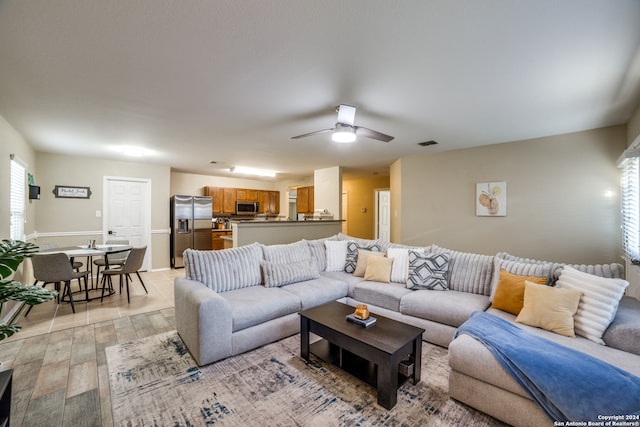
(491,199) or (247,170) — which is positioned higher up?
(247,170)

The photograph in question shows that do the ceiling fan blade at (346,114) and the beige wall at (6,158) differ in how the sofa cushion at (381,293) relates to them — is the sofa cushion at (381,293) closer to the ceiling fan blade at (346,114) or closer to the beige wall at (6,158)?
the ceiling fan blade at (346,114)

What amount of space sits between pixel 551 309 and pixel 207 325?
9.04ft

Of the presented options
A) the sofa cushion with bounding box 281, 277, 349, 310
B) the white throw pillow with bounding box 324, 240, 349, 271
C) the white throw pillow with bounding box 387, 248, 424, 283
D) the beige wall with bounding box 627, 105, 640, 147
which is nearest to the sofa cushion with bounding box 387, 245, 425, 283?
the white throw pillow with bounding box 387, 248, 424, 283

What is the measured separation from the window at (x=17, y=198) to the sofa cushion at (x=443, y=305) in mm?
4916

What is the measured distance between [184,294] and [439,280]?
2704 millimetres

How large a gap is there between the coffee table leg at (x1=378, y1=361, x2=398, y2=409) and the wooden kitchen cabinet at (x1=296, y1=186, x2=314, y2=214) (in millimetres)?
5945

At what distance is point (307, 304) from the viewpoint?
9.80 ft

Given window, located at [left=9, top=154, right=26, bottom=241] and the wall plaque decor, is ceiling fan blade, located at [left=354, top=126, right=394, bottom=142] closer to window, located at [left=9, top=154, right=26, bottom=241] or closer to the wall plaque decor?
window, located at [left=9, top=154, right=26, bottom=241]

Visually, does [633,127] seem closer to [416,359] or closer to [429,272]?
[429,272]

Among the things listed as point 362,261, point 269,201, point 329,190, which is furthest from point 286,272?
point 269,201

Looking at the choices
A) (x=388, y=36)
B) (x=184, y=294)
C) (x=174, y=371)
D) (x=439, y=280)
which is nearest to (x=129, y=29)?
(x=388, y=36)

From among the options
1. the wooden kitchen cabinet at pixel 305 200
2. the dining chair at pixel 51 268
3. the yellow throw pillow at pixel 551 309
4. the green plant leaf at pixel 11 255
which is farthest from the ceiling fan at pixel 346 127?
the wooden kitchen cabinet at pixel 305 200

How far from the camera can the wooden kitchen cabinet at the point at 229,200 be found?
787cm

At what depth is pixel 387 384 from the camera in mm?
1820
